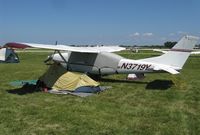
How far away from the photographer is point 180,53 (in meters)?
16.0

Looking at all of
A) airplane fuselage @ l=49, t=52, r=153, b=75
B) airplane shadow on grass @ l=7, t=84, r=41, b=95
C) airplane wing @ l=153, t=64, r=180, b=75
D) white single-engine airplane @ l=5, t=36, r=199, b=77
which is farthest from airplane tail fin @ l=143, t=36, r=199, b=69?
airplane shadow on grass @ l=7, t=84, r=41, b=95

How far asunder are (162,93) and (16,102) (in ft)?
19.3

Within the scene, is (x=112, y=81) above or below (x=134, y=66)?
below

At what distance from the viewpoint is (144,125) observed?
8.88m

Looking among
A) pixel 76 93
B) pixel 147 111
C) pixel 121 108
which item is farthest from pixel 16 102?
pixel 147 111

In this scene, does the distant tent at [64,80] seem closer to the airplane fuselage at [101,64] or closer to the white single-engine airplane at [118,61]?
the white single-engine airplane at [118,61]

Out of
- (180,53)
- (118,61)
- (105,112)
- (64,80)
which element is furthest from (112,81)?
(105,112)

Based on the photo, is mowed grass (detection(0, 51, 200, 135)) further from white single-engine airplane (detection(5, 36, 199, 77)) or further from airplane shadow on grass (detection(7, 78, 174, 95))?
white single-engine airplane (detection(5, 36, 199, 77))

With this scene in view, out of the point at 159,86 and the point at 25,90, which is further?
the point at 159,86

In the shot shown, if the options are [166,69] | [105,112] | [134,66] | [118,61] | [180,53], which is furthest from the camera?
[118,61]

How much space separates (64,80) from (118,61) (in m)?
3.67

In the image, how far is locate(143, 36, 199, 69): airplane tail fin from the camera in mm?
15711

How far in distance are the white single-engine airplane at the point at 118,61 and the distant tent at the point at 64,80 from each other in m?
1.36

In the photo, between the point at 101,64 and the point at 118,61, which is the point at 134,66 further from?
the point at 101,64
